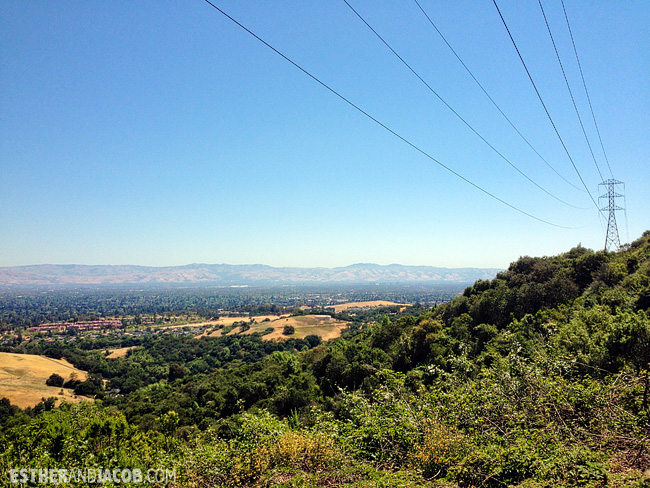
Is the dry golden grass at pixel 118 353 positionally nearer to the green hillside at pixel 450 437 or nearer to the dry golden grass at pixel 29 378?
the dry golden grass at pixel 29 378

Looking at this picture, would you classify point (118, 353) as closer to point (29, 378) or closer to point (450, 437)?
point (29, 378)

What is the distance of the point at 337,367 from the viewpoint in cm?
3012

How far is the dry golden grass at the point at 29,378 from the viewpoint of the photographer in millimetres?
39125

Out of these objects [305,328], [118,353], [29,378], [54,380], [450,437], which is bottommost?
[118,353]

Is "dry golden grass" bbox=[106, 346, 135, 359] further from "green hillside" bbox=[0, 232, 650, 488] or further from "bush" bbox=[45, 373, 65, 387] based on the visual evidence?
"green hillside" bbox=[0, 232, 650, 488]

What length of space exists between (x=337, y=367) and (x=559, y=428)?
25512mm

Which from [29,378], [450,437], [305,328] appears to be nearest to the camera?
[450,437]

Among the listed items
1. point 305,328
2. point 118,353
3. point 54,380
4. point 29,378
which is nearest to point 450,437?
point 54,380

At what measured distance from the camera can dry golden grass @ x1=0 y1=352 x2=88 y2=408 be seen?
39.1 metres

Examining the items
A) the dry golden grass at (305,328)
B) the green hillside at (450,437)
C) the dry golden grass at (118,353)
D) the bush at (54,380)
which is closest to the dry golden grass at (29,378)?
the bush at (54,380)

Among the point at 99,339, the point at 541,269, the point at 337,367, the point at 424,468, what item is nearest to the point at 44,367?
the point at 99,339

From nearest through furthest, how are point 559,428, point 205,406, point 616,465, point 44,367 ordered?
point 616,465 < point 559,428 < point 205,406 < point 44,367

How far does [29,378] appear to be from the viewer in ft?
151

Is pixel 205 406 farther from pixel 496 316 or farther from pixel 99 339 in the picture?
pixel 99 339
